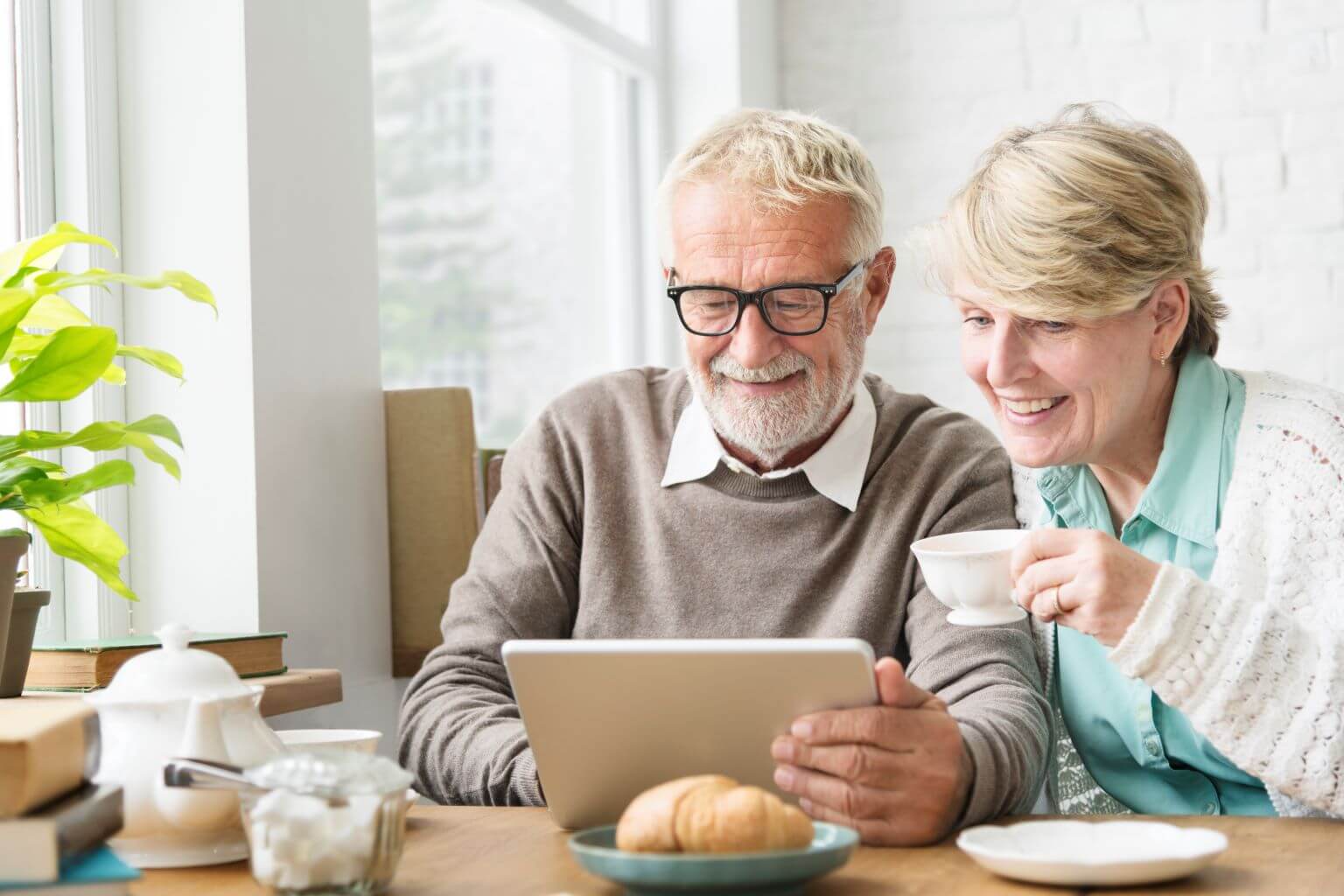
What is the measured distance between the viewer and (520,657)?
113cm

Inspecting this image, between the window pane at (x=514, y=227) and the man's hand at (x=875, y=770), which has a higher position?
the window pane at (x=514, y=227)

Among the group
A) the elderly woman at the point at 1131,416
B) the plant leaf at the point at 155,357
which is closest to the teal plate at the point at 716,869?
the elderly woman at the point at 1131,416

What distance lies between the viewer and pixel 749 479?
6.11ft

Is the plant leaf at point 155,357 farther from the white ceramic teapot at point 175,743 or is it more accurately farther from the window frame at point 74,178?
the window frame at point 74,178

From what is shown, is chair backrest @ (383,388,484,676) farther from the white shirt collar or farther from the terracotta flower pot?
the terracotta flower pot

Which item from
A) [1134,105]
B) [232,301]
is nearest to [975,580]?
[232,301]

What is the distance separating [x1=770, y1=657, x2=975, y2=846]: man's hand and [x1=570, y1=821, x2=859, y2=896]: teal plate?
0.18 meters

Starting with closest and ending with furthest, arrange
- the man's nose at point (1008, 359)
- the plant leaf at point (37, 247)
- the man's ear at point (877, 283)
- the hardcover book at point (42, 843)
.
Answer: the hardcover book at point (42, 843) → the plant leaf at point (37, 247) → the man's nose at point (1008, 359) → the man's ear at point (877, 283)

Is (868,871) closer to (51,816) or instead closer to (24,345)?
(51,816)

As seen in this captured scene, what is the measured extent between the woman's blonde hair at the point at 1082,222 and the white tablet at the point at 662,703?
607 millimetres

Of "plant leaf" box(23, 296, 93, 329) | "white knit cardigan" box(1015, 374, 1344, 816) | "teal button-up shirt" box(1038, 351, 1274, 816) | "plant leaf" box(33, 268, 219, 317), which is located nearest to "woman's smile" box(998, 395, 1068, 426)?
"teal button-up shirt" box(1038, 351, 1274, 816)

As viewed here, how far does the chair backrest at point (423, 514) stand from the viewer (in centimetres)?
217

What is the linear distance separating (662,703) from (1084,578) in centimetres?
41

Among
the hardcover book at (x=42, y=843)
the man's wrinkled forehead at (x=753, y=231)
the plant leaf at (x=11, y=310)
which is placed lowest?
the hardcover book at (x=42, y=843)
